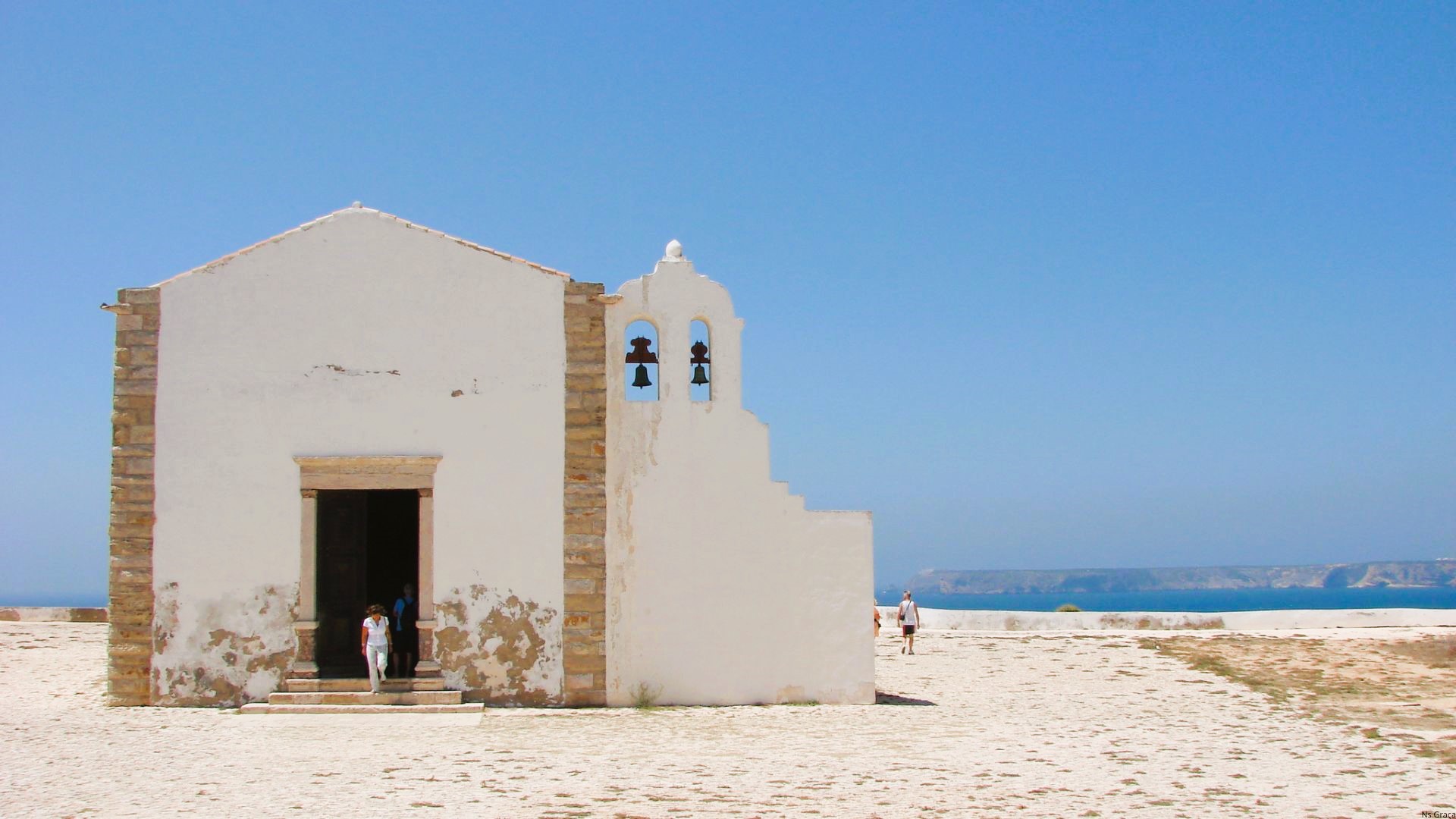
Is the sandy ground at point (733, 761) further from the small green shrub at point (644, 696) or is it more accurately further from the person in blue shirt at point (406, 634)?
the person in blue shirt at point (406, 634)

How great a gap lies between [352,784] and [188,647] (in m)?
5.23

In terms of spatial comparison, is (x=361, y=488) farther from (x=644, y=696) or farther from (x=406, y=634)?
(x=644, y=696)

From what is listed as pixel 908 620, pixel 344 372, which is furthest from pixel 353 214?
pixel 908 620

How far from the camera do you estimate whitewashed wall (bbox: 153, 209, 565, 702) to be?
48.1 ft

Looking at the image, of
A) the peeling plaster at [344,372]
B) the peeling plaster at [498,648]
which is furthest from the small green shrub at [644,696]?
the peeling plaster at [344,372]

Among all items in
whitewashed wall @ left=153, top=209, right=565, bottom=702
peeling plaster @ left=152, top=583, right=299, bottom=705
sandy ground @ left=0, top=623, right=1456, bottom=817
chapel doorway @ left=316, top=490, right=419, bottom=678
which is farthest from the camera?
chapel doorway @ left=316, top=490, right=419, bottom=678

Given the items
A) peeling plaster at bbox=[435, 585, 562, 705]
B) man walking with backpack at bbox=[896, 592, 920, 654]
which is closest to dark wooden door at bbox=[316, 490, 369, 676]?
peeling plaster at bbox=[435, 585, 562, 705]

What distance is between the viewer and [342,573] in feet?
56.0

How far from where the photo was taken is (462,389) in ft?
49.9

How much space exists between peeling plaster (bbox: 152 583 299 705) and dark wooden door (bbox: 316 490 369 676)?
1661 mm

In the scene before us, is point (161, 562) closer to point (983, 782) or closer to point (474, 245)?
point (474, 245)

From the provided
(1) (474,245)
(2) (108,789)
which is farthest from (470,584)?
(2) (108,789)

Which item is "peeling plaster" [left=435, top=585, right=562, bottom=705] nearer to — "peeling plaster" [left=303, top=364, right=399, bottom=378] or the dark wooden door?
the dark wooden door

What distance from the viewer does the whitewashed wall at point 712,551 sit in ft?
50.3
